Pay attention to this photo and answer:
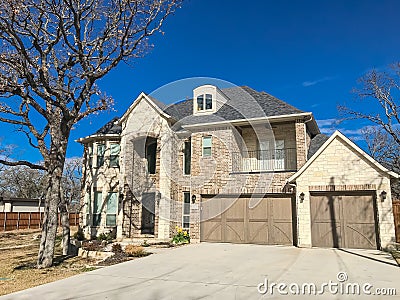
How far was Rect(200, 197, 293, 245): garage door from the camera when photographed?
13945mm

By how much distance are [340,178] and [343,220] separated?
5.61ft

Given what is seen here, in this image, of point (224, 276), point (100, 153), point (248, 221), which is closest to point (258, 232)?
point (248, 221)

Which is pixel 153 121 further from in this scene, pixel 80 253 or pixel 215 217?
pixel 80 253

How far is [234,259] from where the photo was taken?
10.3 metres

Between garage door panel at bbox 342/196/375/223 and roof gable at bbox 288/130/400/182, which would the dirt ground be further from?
garage door panel at bbox 342/196/375/223

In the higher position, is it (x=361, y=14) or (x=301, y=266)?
(x=361, y=14)

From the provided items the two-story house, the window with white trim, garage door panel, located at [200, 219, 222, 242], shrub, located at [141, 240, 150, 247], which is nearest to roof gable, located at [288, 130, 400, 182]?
the two-story house

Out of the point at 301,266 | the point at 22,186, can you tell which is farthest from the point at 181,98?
the point at 22,186

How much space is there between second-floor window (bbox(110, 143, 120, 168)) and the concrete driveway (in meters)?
8.62

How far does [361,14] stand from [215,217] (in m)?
11.2

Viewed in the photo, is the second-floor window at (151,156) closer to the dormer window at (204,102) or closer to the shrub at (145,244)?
the dormer window at (204,102)

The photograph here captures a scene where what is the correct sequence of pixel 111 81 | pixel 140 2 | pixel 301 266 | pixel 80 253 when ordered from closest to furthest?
1. pixel 301 266
2. pixel 140 2
3. pixel 80 253
4. pixel 111 81

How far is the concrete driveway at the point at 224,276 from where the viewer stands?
21.1ft

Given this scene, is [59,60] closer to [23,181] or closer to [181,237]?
[181,237]
